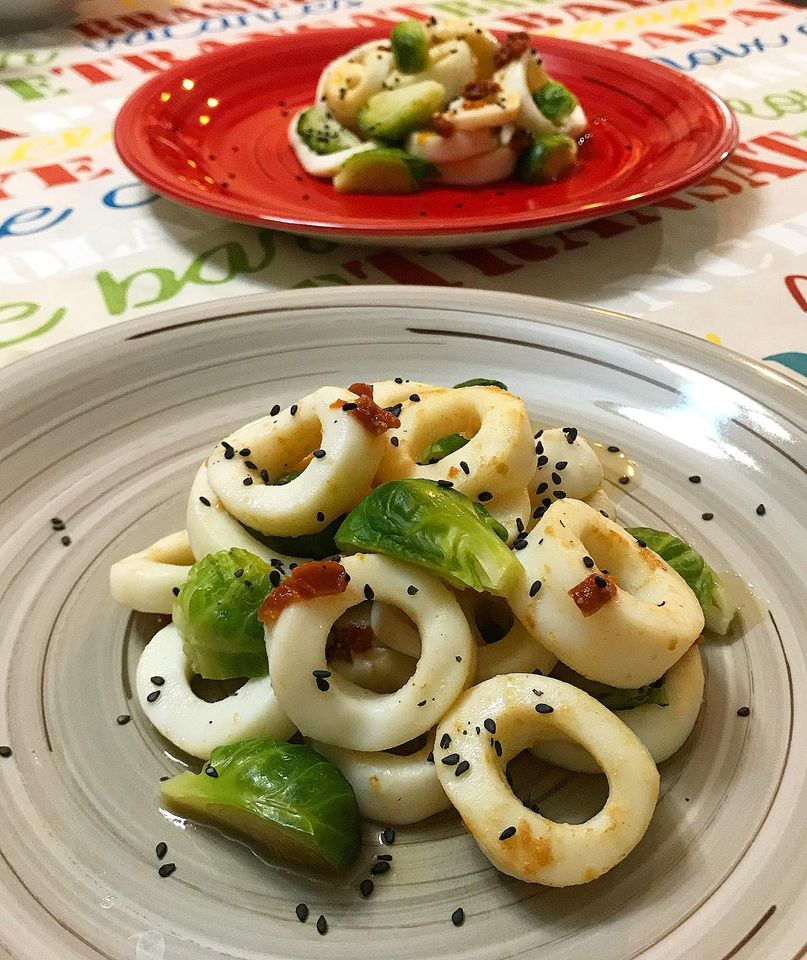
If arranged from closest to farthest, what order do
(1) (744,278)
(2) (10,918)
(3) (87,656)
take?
(2) (10,918), (3) (87,656), (1) (744,278)

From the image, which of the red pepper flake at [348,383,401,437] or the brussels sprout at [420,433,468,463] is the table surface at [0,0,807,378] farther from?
the red pepper flake at [348,383,401,437]

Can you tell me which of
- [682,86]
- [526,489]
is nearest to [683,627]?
[526,489]

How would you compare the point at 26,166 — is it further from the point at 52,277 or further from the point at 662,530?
the point at 662,530

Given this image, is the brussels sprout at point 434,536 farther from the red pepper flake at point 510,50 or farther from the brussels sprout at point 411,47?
the red pepper flake at point 510,50

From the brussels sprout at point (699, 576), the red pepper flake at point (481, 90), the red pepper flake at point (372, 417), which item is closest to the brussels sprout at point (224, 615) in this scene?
the red pepper flake at point (372, 417)

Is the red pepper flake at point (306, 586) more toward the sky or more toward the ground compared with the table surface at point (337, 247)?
more toward the sky

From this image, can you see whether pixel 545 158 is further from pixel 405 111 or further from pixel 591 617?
pixel 591 617
